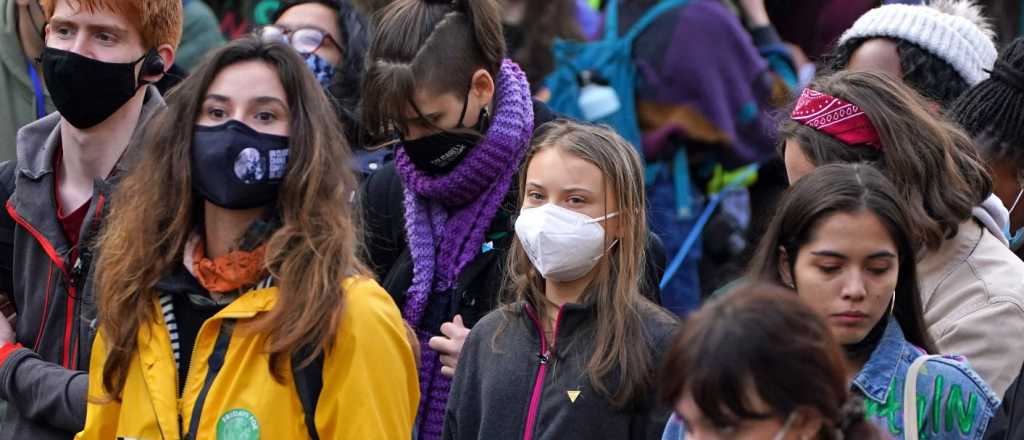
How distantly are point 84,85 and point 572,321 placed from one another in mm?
1774

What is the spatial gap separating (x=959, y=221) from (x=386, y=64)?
73.9 inches

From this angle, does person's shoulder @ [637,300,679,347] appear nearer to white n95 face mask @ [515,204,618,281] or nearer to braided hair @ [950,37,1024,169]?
white n95 face mask @ [515,204,618,281]

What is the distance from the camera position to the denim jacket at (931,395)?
3938 mm

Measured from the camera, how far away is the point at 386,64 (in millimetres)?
5316

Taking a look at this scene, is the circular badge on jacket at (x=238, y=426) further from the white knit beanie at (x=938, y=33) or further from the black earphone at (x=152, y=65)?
the white knit beanie at (x=938, y=33)

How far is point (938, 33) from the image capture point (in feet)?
18.7

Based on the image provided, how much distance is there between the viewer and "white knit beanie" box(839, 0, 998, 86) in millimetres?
5715

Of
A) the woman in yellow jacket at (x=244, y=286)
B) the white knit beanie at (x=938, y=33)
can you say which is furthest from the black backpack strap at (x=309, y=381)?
the white knit beanie at (x=938, y=33)

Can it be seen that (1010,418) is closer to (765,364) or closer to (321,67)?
(765,364)

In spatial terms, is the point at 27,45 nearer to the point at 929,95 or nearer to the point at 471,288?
the point at 471,288

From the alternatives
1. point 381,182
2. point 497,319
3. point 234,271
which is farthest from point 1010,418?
point 381,182

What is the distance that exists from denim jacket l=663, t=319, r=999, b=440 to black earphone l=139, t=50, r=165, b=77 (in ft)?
7.33

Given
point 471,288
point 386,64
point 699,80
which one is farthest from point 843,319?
point 699,80

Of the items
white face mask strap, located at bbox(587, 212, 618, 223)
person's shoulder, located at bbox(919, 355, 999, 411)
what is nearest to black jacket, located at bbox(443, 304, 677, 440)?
white face mask strap, located at bbox(587, 212, 618, 223)
